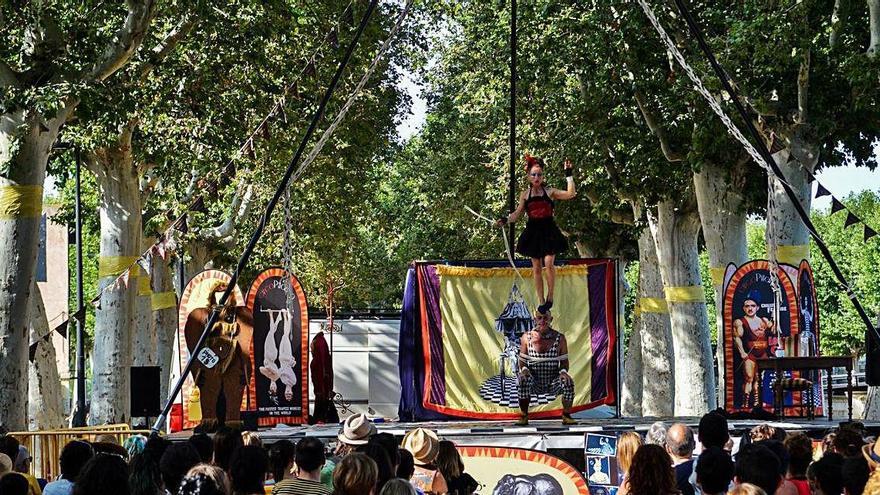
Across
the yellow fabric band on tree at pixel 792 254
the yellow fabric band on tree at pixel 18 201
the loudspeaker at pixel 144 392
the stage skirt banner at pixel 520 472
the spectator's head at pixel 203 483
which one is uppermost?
the yellow fabric band on tree at pixel 18 201

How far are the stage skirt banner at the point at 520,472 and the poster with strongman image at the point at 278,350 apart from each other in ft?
16.3


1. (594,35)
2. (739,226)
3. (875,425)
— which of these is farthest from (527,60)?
(875,425)

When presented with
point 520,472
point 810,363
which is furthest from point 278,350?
point 810,363

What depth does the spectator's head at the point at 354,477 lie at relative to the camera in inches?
281

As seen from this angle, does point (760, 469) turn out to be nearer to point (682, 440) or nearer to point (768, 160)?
point (682, 440)

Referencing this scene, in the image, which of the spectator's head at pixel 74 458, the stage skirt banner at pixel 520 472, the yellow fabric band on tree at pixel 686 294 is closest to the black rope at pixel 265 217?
the stage skirt banner at pixel 520 472

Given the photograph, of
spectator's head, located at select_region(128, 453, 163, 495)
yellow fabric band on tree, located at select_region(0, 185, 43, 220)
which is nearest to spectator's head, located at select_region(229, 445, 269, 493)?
spectator's head, located at select_region(128, 453, 163, 495)

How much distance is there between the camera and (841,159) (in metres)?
26.1

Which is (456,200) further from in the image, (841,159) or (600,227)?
(841,159)

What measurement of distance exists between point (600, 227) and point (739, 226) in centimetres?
1062

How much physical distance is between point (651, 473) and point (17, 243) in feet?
36.1

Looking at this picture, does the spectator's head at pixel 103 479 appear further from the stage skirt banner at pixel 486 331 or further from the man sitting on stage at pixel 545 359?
the stage skirt banner at pixel 486 331

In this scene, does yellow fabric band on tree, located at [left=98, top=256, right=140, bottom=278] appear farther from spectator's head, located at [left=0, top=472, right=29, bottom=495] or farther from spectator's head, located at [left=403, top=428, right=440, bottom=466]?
spectator's head, located at [left=0, top=472, right=29, bottom=495]

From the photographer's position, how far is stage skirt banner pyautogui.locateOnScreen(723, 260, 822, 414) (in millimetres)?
19688
